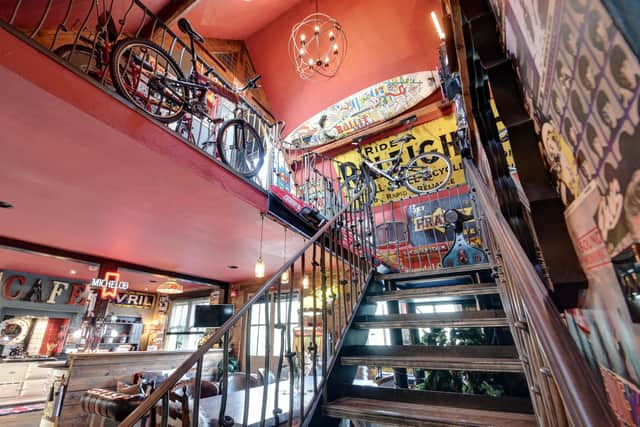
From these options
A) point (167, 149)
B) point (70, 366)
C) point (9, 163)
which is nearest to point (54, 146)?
point (9, 163)

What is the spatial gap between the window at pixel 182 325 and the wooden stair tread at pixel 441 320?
879 centimetres

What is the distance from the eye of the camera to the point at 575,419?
0.46 m

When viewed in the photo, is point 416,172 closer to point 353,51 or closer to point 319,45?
point 353,51

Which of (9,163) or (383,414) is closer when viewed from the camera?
(383,414)

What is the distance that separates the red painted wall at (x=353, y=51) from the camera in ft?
20.9

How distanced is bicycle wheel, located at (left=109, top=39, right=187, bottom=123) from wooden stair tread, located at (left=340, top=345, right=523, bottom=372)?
2.57 m

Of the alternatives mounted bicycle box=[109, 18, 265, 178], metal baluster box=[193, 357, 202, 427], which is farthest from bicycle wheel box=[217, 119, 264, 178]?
metal baluster box=[193, 357, 202, 427]

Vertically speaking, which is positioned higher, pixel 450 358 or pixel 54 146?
pixel 54 146

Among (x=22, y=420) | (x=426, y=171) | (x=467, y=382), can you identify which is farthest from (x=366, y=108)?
(x=22, y=420)

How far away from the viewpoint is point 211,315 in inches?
255

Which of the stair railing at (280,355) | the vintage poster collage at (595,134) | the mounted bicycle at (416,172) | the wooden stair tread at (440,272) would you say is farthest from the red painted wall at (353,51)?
the vintage poster collage at (595,134)

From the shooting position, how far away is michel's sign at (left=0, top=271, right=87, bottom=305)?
24.6 ft

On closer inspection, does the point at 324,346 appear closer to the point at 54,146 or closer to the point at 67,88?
the point at 67,88

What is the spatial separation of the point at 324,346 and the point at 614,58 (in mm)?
1664
